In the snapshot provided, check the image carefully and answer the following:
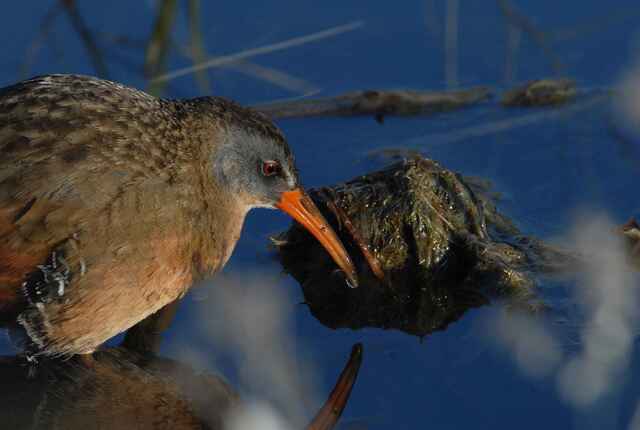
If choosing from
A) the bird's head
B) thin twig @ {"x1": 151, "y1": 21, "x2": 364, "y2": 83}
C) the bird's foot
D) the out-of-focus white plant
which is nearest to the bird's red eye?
the bird's head

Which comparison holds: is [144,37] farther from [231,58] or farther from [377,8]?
[377,8]

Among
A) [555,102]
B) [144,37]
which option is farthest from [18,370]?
[555,102]

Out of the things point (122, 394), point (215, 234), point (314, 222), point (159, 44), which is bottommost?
point (122, 394)

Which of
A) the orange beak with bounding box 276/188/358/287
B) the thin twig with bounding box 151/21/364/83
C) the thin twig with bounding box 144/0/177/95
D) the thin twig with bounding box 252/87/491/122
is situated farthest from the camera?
the thin twig with bounding box 151/21/364/83

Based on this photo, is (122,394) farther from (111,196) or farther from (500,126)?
(500,126)

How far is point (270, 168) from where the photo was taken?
220 inches

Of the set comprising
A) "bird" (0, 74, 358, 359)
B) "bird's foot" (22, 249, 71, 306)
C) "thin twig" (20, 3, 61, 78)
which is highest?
"thin twig" (20, 3, 61, 78)

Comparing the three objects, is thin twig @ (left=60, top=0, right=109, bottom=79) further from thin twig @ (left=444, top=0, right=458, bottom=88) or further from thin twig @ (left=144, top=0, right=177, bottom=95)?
thin twig @ (left=444, top=0, right=458, bottom=88)

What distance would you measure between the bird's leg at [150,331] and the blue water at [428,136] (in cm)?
5

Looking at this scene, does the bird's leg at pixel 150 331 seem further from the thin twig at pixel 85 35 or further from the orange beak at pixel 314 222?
the thin twig at pixel 85 35

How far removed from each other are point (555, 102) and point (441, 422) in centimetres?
281

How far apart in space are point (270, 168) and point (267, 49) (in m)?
2.15

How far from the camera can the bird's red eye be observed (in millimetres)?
5570

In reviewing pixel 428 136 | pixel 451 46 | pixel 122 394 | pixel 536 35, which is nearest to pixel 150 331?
pixel 122 394
